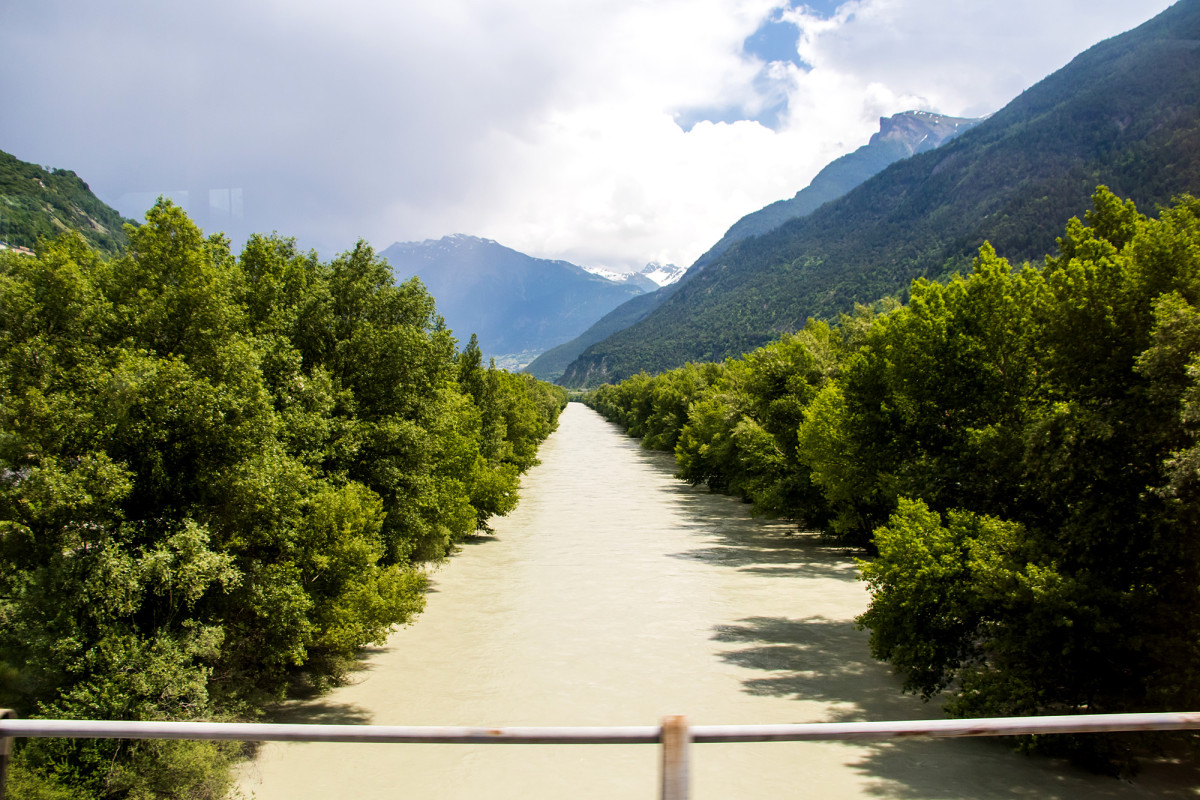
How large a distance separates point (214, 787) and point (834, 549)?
110 feet

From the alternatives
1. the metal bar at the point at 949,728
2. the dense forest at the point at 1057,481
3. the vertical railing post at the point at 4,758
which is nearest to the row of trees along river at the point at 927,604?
the dense forest at the point at 1057,481

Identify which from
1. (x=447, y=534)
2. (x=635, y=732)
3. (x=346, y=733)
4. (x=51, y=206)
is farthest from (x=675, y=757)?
(x=51, y=206)

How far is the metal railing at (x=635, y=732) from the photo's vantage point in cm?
A: 341

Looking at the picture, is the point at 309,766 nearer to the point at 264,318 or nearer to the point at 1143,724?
the point at 1143,724

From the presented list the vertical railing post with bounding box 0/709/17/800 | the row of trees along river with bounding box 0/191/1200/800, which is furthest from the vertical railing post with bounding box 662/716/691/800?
the vertical railing post with bounding box 0/709/17/800

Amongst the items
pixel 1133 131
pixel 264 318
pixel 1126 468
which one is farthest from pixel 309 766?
pixel 1133 131

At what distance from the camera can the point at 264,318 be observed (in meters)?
22.2

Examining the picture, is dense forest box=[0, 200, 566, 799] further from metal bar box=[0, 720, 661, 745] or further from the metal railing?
the metal railing

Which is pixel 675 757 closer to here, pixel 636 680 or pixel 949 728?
pixel 949 728

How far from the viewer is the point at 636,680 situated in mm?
21016

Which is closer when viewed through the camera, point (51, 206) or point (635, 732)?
point (635, 732)

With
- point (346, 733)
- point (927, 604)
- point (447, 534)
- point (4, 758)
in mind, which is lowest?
point (927, 604)

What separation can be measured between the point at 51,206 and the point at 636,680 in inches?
4795

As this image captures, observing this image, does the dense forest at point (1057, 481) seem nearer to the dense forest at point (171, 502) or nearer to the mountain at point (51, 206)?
the dense forest at point (171, 502)
